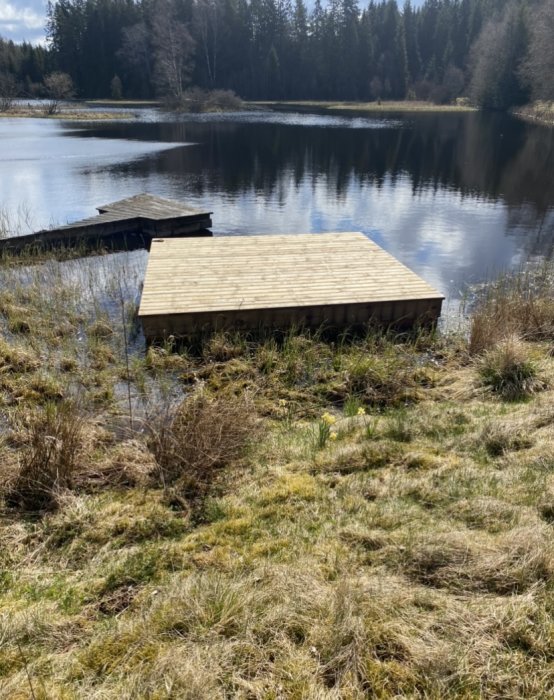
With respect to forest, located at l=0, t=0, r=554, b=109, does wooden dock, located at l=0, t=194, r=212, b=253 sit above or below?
below

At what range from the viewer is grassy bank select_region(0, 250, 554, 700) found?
197 centimetres

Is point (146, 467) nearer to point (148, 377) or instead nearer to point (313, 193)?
point (148, 377)

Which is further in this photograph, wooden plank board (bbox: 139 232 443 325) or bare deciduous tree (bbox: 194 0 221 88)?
bare deciduous tree (bbox: 194 0 221 88)

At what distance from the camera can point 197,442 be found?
3.81 m

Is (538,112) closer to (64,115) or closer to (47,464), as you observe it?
(64,115)

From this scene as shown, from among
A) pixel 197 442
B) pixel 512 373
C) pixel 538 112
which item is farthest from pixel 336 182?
pixel 538 112

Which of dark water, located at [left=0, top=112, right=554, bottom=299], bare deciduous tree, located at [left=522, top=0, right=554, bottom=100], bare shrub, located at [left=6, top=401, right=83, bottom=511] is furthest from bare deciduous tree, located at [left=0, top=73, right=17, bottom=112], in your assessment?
bare shrub, located at [left=6, top=401, right=83, bottom=511]

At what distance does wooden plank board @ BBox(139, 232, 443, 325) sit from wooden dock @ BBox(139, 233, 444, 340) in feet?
0.05

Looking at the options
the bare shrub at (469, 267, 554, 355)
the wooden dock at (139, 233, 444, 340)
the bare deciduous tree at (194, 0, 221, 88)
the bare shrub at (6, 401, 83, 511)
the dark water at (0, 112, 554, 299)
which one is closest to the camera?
the bare shrub at (6, 401, 83, 511)

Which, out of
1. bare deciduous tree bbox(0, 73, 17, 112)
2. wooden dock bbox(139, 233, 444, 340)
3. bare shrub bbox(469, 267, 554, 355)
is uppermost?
bare deciduous tree bbox(0, 73, 17, 112)

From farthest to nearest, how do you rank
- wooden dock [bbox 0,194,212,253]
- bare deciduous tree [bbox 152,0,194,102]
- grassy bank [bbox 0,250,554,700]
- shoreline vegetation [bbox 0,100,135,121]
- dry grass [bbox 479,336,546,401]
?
bare deciduous tree [bbox 152,0,194,102] < shoreline vegetation [bbox 0,100,135,121] < wooden dock [bbox 0,194,212,253] < dry grass [bbox 479,336,546,401] < grassy bank [bbox 0,250,554,700]

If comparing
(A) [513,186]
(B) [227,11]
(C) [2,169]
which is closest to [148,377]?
(A) [513,186]

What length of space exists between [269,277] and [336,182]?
41.3 ft

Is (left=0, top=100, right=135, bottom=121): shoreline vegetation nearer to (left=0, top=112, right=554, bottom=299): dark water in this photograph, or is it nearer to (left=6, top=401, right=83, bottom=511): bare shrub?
(left=0, top=112, right=554, bottom=299): dark water
